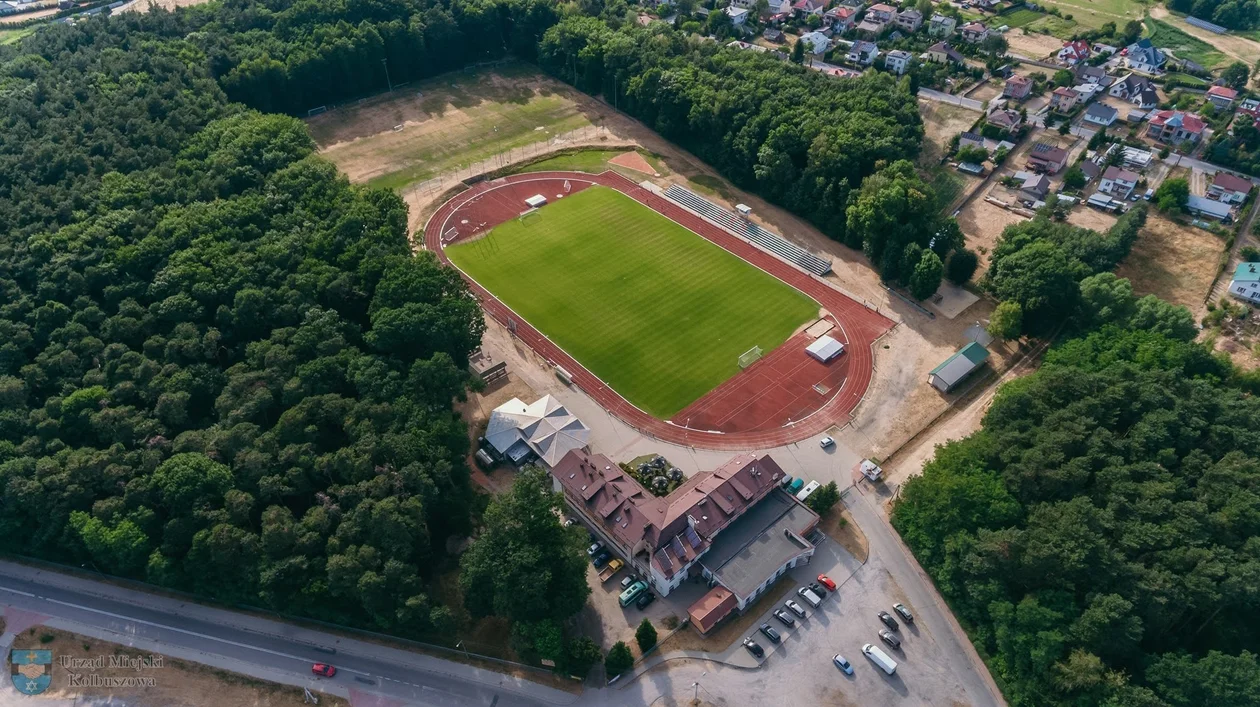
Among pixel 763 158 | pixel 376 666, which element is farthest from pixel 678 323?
pixel 376 666

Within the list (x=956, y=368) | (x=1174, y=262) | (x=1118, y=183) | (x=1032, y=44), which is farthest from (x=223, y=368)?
(x=1032, y=44)

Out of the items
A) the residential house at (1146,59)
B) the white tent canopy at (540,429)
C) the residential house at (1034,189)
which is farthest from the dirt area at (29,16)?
the residential house at (1146,59)

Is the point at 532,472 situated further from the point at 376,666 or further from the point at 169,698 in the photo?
the point at 169,698

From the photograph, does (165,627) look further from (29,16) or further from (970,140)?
(29,16)

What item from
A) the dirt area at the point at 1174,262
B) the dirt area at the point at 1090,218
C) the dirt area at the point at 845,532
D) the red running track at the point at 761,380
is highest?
the dirt area at the point at 1090,218

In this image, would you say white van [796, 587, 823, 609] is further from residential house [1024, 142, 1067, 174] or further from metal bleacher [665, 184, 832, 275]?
residential house [1024, 142, 1067, 174]

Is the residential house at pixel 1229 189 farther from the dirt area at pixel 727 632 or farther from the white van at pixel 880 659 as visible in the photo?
the dirt area at pixel 727 632
